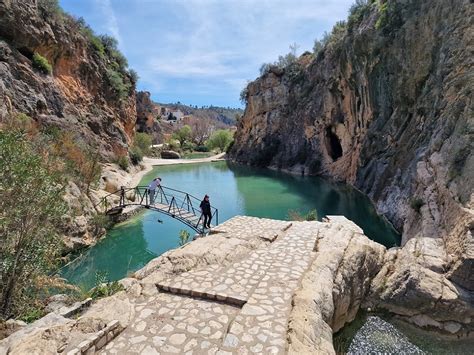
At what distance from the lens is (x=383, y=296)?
6.77 meters

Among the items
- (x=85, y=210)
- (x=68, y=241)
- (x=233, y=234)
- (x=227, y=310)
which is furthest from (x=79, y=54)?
(x=227, y=310)

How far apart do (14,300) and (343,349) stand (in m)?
6.23

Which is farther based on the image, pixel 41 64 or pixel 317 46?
pixel 317 46

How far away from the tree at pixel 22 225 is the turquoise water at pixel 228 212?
3.49 meters

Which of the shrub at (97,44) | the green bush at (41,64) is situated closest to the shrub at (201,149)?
the shrub at (97,44)

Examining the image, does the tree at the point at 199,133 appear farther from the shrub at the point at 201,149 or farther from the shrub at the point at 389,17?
the shrub at the point at 389,17

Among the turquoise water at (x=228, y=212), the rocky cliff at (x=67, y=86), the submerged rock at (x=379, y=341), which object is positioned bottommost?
the turquoise water at (x=228, y=212)

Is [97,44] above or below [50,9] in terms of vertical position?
below

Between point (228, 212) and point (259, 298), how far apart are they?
1386 cm

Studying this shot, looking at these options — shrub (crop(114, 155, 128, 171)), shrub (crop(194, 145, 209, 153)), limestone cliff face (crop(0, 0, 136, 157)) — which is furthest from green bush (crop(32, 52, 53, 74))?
shrub (crop(194, 145, 209, 153))

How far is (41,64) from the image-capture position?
19.8 m

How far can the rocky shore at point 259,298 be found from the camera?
3.98 m

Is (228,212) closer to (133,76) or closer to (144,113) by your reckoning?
(133,76)

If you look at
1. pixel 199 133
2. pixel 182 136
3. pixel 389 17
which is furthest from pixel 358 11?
pixel 199 133
